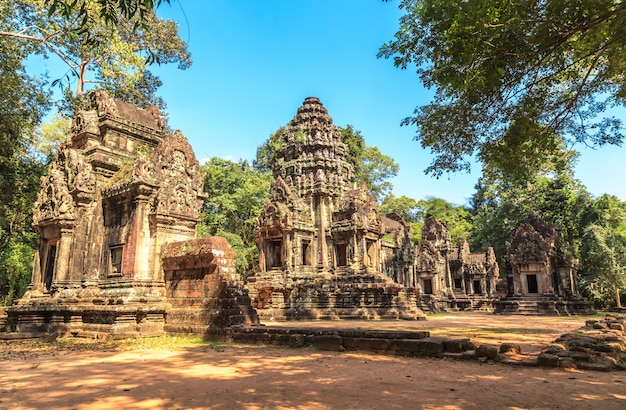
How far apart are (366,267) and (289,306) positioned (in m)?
4.85

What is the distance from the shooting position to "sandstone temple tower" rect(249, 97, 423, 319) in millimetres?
22391

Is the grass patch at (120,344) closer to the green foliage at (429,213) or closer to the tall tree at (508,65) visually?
the tall tree at (508,65)

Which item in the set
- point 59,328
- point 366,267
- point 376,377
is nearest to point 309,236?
point 366,267

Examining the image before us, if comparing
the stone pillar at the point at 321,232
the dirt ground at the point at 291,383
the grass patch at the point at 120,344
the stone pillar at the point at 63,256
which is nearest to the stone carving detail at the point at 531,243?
the stone pillar at the point at 321,232

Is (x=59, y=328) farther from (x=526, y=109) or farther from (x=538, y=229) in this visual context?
(x=538, y=229)

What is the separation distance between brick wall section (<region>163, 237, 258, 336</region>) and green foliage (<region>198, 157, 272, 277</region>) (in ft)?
53.7

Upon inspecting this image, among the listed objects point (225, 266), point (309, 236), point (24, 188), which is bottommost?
point (225, 266)

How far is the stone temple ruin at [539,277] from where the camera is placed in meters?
27.2

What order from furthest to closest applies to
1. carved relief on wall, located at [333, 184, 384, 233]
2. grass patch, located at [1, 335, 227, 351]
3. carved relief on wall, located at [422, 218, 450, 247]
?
carved relief on wall, located at [422, 218, 450, 247]
carved relief on wall, located at [333, 184, 384, 233]
grass patch, located at [1, 335, 227, 351]

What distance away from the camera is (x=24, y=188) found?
19.7 meters

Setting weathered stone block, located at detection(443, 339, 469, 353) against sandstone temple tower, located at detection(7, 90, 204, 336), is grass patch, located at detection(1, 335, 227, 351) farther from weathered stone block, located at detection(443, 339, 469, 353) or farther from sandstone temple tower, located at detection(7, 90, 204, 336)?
weathered stone block, located at detection(443, 339, 469, 353)

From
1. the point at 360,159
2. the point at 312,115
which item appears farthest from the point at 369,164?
the point at 312,115

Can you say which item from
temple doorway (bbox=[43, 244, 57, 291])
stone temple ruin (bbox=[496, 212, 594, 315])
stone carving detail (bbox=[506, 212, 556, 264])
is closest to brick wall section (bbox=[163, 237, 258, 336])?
temple doorway (bbox=[43, 244, 57, 291])

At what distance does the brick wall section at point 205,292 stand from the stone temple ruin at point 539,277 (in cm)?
2248
